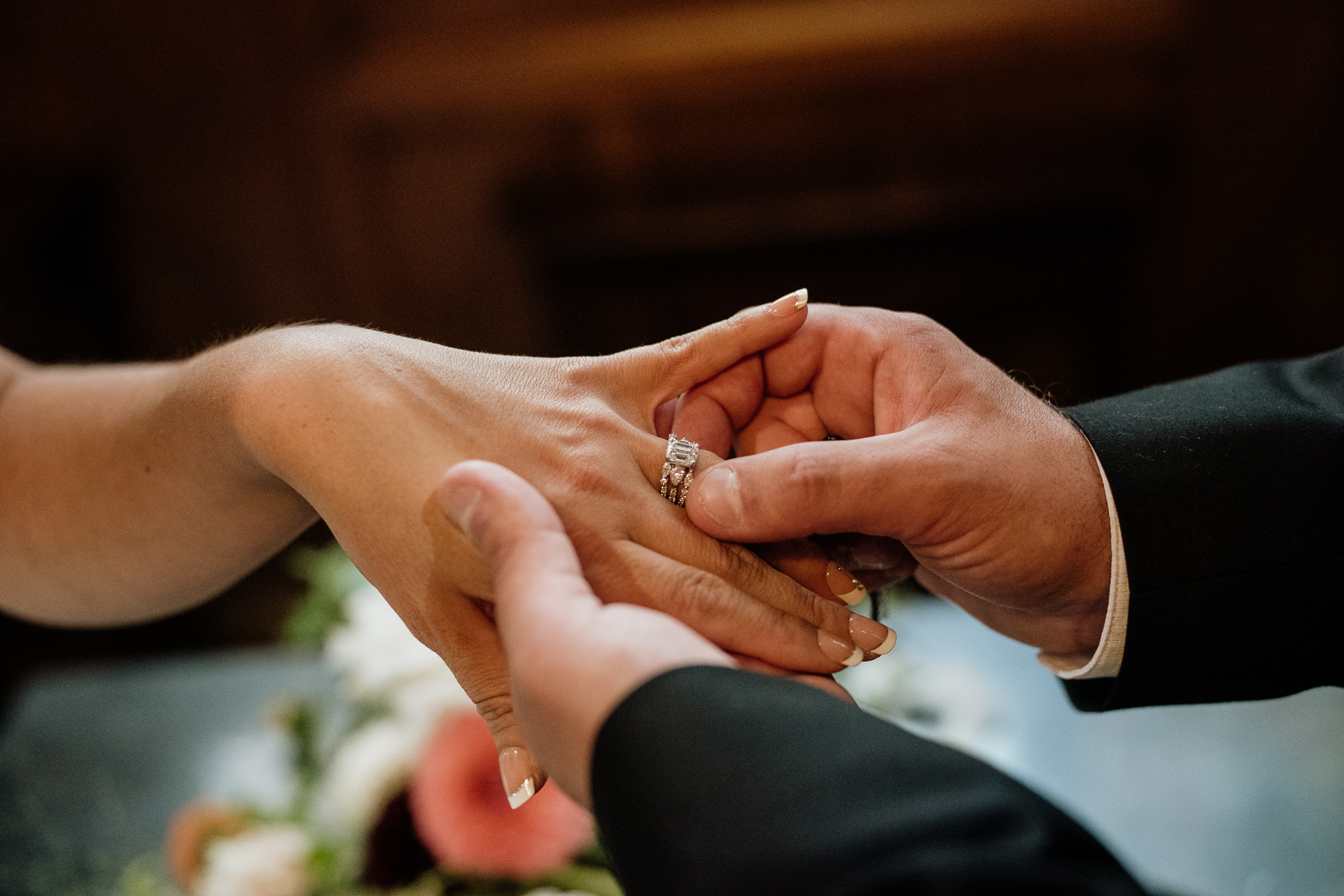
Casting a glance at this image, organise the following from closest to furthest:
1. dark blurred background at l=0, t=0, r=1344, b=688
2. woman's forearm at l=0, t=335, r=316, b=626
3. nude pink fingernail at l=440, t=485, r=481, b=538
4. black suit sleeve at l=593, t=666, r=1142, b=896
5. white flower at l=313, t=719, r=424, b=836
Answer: black suit sleeve at l=593, t=666, r=1142, b=896
nude pink fingernail at l=440, t=485, r=481, b=538
woman's forearm at l=0, t=335, r=316, b=626
white flower at l=313, t=719, r=424, b=836
dark blurred background at l=0, t=0, r=1344, b=688

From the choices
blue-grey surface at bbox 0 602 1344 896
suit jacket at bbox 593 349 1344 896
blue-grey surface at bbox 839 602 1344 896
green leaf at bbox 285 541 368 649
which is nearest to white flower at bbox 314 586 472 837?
green leaf at bbox 285 541 368 649

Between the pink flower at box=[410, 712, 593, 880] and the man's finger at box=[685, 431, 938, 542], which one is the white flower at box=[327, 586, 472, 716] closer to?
the pink flower at box=[410, 712, 593, 880]

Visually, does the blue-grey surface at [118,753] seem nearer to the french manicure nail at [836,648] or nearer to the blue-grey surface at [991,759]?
the blue-grey surface at [991,759]

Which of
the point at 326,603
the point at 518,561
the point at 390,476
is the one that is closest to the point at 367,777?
the point at 326,603

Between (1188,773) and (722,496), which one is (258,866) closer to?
(722,496)

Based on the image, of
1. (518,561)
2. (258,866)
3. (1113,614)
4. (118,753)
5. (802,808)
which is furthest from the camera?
(118,753)

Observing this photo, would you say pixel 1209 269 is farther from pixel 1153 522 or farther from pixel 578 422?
pixel 578 422

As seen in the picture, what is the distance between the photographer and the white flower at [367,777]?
1.05 metres

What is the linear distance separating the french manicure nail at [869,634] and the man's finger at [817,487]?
4.0 inches

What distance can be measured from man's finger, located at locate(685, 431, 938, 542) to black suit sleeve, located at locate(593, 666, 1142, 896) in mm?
278

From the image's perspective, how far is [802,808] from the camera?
19.6 inches

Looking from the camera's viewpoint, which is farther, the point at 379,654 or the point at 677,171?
the point at 677,171

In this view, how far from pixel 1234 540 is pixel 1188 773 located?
0.56 metres

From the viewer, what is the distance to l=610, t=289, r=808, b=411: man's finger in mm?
973
